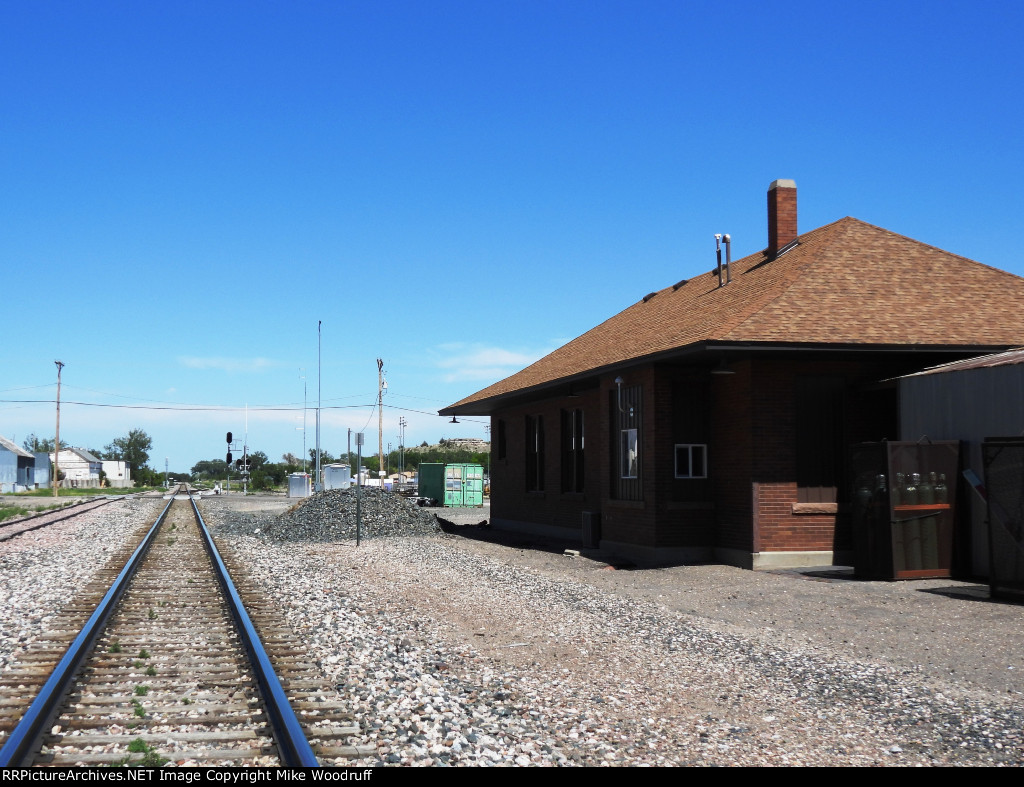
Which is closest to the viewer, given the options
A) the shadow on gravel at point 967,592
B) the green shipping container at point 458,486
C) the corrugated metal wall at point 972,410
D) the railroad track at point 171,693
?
the railroad track at point 171,693

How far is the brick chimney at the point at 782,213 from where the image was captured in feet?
73.8

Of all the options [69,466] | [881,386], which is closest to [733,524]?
[881,386]

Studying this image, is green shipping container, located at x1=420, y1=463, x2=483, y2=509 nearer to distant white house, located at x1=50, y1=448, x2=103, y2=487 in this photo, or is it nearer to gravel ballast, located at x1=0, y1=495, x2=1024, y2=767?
gravel ballast, located at x1=0, y1=495, x2=1024, y2=767

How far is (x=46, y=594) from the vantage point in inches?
551

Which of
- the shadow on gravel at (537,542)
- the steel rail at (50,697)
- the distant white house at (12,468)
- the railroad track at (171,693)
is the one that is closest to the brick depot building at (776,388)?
the shadow on gravel at (537,542)

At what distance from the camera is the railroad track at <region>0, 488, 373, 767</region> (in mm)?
5973

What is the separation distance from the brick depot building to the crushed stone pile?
718cm

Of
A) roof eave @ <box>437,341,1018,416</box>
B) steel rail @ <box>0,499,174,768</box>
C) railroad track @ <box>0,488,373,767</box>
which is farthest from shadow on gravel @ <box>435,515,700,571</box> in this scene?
steel rail @ <box>0,499,174,768</box>

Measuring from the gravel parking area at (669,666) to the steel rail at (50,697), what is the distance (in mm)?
2031

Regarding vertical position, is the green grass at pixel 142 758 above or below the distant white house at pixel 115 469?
below

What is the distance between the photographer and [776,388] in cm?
1648

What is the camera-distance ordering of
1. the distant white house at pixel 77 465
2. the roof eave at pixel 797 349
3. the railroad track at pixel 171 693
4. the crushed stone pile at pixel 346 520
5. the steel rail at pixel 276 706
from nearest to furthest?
the steel rail at pixel 276 706 < the railroad track at pixel 171 693 < the roof eave at pixel 797 349 < the crushed stone pile at pixel 346 520 < the distant white house at pixel 77 465

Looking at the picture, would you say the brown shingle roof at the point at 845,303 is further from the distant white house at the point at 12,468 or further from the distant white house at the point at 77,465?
the distant white house at the point at 77,465

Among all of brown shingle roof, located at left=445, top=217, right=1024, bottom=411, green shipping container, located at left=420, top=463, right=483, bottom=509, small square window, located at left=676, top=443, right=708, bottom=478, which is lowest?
green shipping container, located at left=420, top=463, right=483, bottom=509
